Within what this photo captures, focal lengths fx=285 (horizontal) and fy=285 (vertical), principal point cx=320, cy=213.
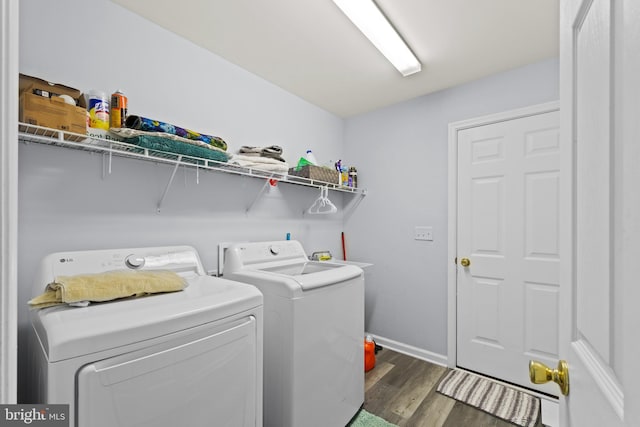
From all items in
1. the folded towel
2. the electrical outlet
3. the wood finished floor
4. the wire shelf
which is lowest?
the wood finished floor

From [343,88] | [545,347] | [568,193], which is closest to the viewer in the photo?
[568,193]

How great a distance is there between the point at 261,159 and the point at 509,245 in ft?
6.50

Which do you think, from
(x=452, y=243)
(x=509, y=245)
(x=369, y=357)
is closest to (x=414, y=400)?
(x=369, y=357)

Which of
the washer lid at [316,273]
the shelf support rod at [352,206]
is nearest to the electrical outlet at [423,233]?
the shelf support rod at [352,206]

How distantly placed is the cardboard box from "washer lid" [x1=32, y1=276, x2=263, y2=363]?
2.35ft

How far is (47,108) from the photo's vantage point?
112cm

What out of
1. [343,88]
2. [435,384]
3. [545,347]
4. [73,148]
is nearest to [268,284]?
[73,148]

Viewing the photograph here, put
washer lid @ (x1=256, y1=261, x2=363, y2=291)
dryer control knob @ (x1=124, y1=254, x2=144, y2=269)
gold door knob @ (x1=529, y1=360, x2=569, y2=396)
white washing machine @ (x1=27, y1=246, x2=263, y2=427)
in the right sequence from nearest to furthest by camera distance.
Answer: gold door knob @ (x1=529, y1=360, x2=569, y2=396)
white washing machine @ (x1=27, y1=246, x2=263, y2=427)
dryer control knob @ (x1=124, y1=254, x2=144, y2=269)
washer lid @ (x1=256, y1=261, x2=363, y2=291)

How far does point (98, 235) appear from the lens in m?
1.44

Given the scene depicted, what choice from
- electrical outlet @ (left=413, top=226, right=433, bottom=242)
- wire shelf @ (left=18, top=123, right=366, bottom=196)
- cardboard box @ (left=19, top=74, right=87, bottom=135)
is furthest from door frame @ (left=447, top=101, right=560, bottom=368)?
cardboard box @ (left=19, top=74, right=87, bottom=135)

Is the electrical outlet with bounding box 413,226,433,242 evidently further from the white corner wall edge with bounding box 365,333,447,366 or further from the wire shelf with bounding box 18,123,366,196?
the wire shelf with bounding box 18,123,366,196

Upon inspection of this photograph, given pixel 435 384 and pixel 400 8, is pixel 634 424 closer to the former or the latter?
pixel 400 8

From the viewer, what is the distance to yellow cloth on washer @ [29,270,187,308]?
960mm

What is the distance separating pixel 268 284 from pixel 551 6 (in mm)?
2136
